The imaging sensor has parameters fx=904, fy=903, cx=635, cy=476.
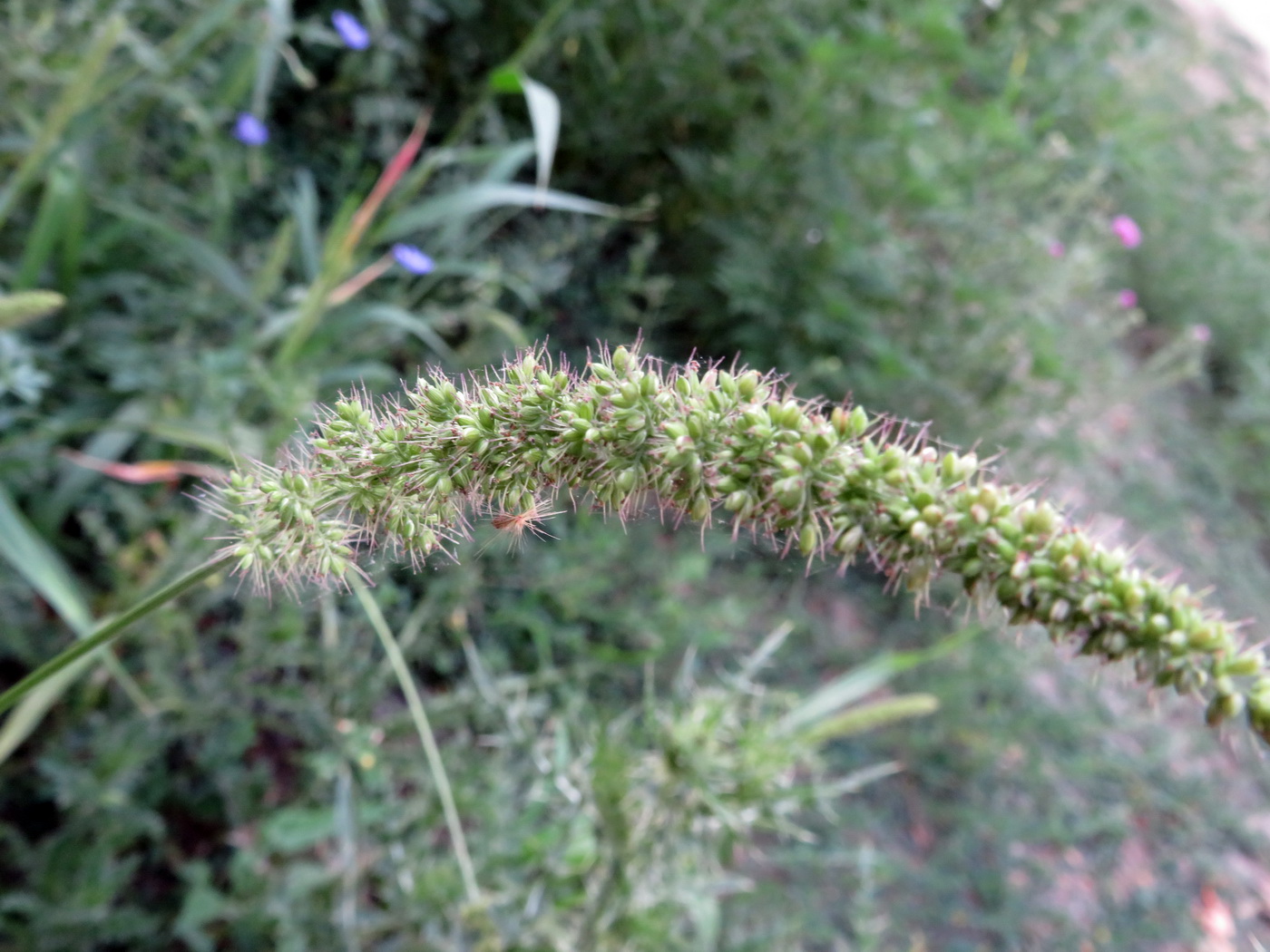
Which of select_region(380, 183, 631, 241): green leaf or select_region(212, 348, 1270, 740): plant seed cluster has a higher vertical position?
select_region(212, 348, 1270, 740): plant seed cluster

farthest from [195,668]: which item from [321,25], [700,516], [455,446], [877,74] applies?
[877,74]

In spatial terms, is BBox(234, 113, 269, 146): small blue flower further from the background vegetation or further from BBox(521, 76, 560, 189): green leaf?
BBox(521, 76, 560, 189): green leaf

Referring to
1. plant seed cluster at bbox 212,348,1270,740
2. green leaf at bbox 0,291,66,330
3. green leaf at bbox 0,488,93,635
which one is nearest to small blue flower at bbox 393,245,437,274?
green leaf at bbox 0,488,93,635

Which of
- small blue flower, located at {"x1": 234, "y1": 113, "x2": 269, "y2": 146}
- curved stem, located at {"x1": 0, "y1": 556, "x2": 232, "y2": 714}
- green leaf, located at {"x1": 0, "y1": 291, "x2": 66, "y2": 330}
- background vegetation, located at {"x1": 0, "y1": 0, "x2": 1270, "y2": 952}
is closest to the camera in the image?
curved stem, located at {"x1": 0, "y1": 556, "x2": 232, "y2": 714}

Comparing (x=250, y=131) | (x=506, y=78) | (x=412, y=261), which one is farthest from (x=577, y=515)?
(x=250, y=131)

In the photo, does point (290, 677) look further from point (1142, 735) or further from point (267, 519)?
point (1142, 735)

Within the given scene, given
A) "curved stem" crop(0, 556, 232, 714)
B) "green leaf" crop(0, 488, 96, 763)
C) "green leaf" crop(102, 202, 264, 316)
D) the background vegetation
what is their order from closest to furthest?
"curved stem" crop(0, 556, 232, 714) → "green leaf" crop(0, 488, 96, 763) → the background vegetation → "green leaf" crop(102, 202, 264, 316)

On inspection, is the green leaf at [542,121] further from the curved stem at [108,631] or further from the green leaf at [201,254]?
the curved stem at [108,631]
